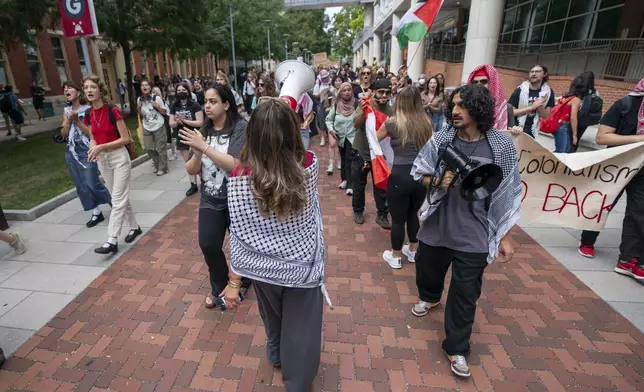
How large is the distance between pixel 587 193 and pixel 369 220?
2.52 metres

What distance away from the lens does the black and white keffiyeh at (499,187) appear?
7.43ft

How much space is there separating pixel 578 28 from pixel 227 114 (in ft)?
46.8

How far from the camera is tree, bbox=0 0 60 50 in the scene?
856cm

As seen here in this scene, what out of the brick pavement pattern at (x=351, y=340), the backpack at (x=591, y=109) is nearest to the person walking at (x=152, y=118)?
the brick pavement pattern at (x=351, y=340)

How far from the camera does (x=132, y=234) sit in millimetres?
4578

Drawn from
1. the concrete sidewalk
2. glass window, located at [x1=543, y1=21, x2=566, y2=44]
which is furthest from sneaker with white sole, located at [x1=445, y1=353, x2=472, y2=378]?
glass window, located at [x1=543, y1=21, x2=566, y2=44]

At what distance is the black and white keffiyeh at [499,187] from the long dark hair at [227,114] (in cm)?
141

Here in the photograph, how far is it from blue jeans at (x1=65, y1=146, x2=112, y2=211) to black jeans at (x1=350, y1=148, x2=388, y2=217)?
3356 mm

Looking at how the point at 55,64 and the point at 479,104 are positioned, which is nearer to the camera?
the point at 479,104

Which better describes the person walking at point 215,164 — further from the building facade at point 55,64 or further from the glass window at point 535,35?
the glass window at point 535,35

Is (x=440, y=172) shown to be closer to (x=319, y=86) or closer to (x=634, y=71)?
(x=319, y=86)

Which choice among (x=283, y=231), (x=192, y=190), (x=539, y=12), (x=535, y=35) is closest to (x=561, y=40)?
(x=535, y=35)

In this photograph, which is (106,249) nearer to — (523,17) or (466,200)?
(466,200)

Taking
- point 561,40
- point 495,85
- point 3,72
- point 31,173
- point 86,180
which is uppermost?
point 561,40
